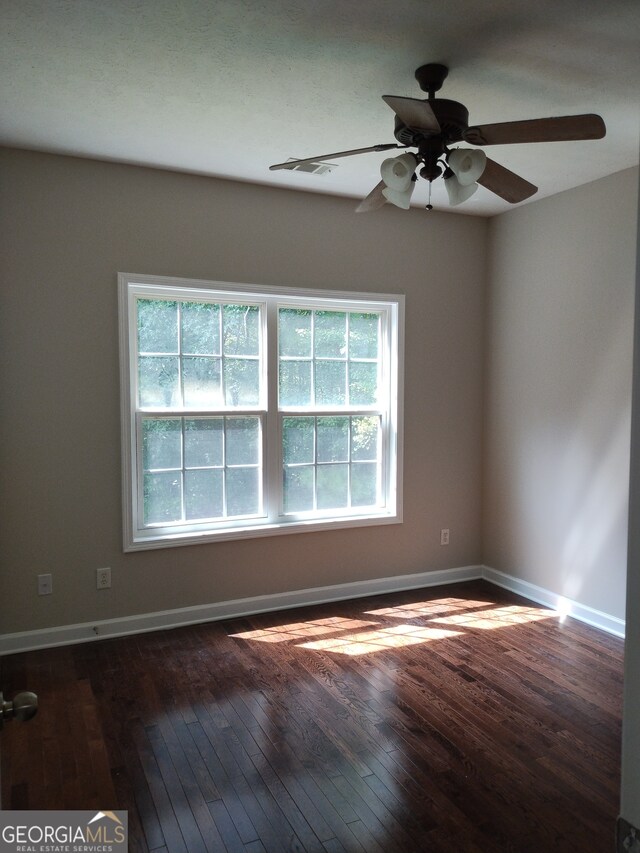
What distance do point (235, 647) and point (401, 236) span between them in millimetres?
2968

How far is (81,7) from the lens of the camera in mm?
2041

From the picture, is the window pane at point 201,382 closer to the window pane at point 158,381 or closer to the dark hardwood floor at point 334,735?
the window pane at point 158,381

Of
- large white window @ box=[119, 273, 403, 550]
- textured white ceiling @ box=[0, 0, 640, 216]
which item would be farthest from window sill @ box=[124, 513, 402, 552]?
textured white ceiling @ box=[0, 0, 640, 216]

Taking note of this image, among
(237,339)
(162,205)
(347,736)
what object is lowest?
(347,736)

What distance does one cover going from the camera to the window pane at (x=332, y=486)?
14.0 feet

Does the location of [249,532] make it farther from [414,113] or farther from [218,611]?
[414,113]

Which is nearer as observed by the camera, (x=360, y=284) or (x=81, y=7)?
(x=81, y=7)

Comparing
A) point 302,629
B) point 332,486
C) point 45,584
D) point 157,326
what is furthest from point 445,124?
point 45,584

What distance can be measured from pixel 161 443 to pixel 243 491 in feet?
2.06

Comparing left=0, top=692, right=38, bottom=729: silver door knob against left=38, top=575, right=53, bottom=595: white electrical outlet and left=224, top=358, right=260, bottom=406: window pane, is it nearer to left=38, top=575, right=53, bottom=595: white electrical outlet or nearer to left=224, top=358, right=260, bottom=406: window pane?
left=38, top=575, right=53, bottom=595: white electrical outlet

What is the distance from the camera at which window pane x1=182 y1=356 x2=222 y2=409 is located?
151 inches

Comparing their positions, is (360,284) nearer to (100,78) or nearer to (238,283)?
(238,283)

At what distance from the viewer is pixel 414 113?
2053mm

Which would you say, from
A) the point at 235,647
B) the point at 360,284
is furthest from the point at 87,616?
the point at 360,284
